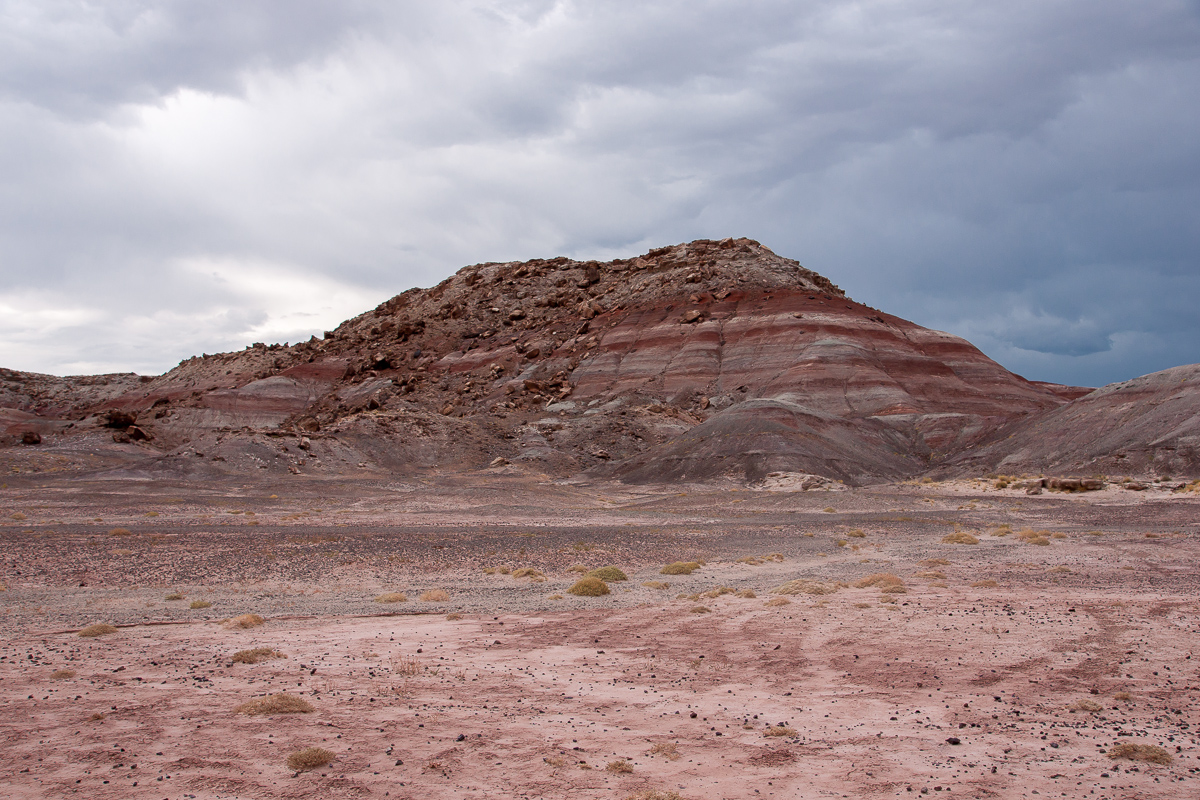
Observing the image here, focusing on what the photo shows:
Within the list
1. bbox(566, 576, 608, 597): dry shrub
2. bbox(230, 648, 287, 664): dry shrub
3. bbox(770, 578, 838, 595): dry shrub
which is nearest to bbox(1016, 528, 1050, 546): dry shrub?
bbox(770, 578, 838, 595): dry shrub

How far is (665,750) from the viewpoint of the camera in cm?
734

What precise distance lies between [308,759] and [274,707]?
1710 mm

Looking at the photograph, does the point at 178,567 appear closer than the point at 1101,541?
Yes

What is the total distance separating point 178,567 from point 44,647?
10.3 meters

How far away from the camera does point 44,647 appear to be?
11.2m

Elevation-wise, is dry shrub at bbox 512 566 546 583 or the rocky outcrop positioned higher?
the rocky outcrop

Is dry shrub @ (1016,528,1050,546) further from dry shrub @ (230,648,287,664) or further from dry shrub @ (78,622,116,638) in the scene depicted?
dry shrub @ (78,622,116,638)

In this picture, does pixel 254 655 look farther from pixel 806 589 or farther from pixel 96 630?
pixel 806 589

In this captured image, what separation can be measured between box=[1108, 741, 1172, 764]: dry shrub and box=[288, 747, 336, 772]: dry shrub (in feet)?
23.4

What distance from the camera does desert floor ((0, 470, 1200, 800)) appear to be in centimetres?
678

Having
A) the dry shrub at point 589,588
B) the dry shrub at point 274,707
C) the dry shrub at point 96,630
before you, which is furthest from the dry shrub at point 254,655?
the dry shrub at point 589,588

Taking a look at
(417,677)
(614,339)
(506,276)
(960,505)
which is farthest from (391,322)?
(417,677)

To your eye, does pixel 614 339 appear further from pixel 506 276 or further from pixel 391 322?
pixel 391 322

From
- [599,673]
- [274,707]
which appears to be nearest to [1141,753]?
[599,673]
